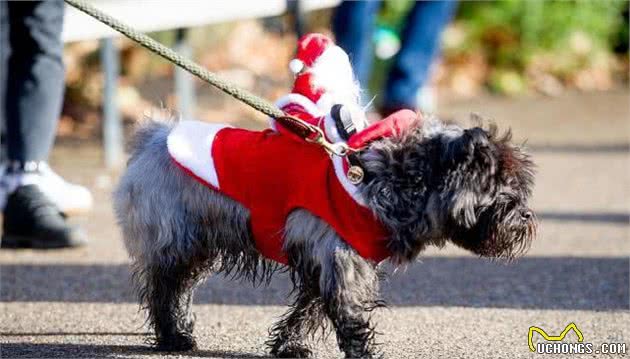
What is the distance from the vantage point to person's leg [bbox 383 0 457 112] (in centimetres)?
842

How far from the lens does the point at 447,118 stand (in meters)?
10.3

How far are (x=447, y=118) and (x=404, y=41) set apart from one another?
72.9 inches

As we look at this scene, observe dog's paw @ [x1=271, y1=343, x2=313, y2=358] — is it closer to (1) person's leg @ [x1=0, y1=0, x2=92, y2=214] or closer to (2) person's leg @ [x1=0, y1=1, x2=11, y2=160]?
(1) person's leg @ [x1=0, y1=0, x2=92, y2=214]

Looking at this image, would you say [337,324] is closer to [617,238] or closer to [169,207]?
[169,207]

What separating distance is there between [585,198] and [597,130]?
2.61 m

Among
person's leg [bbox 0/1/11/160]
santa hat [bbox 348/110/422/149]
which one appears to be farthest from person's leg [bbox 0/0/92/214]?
santa hat [bbox 348/110/422/149]

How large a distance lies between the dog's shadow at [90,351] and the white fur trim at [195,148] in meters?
0.59

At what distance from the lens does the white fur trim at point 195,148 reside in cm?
428

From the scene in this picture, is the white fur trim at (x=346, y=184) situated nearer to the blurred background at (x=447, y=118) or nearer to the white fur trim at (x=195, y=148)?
the white fur trim at (x=195, y=148)

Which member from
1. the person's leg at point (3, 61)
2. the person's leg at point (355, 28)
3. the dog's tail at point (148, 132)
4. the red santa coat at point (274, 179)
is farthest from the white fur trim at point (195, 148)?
the person's leg at point (355, 28)

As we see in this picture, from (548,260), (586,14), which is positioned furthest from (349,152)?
(586,14)

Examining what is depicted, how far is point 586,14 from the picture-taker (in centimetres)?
1202

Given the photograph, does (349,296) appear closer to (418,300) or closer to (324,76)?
(324,76)

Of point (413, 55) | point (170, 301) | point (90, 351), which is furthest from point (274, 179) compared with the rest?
point (413, 55)
